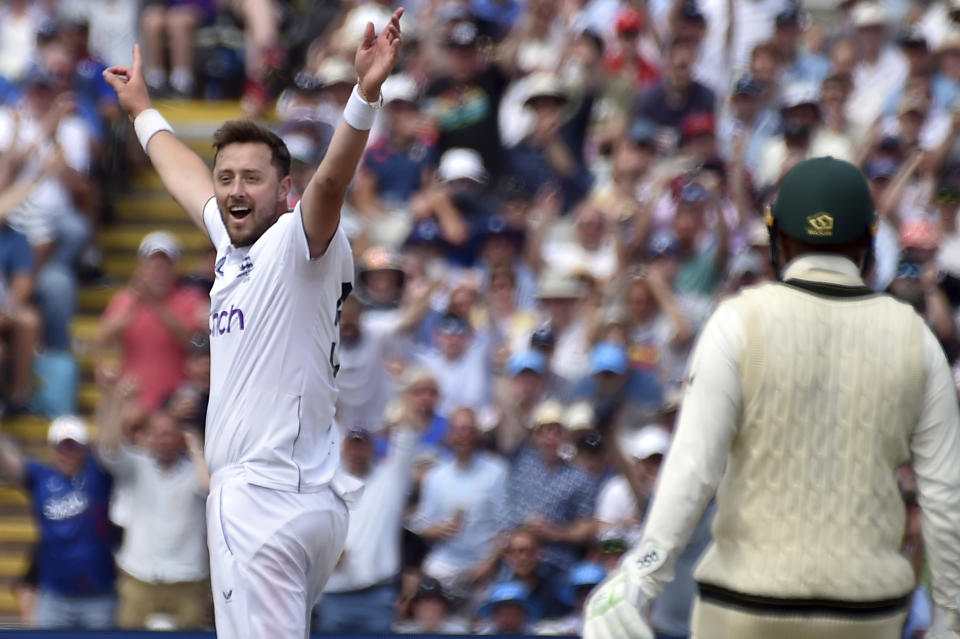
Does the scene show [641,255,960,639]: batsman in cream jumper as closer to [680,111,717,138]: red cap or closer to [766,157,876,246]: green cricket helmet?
[766,157,876,246]: green cricket helmet

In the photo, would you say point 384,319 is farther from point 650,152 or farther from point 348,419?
point 650,152

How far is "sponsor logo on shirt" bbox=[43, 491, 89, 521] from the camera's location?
9.08 meters

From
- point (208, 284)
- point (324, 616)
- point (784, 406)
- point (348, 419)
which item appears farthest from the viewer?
point (208, 284)

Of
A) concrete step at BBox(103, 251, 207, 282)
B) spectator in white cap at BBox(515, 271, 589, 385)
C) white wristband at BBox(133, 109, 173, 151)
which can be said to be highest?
white wristband at BBox(133, 109, 173, 151)

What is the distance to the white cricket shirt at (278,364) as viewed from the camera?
15.4 feet

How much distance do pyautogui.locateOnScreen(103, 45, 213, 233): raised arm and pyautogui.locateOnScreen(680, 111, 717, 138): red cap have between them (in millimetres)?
5318

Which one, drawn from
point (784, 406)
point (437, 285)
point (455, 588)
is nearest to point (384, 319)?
point (437, 285)

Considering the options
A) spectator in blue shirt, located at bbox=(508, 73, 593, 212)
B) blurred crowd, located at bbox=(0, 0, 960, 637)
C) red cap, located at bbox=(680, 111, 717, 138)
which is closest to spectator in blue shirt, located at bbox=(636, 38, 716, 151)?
blurred crowd, located at bbox=(0, 0, 960, 637)

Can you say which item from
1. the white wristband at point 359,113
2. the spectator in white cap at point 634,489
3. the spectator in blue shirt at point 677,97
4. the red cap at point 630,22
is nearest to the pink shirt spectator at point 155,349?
the spectator in white cap at point 634,489

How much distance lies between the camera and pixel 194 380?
967 centimetres

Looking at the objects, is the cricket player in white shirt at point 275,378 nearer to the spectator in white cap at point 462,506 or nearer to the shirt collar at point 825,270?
the shirt collar at point 825,270

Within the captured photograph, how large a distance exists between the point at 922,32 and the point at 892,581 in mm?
7894

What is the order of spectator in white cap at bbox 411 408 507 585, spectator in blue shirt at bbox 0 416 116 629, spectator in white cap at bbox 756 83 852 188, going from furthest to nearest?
1. spectator in white cap at bbox 756 83 852 188
2. spectator in blue shirt at bbox 0 416 116 629
3. spectator in white cap at bbox 411 408 507 585

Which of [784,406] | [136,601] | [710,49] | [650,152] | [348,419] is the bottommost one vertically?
[136,601]
